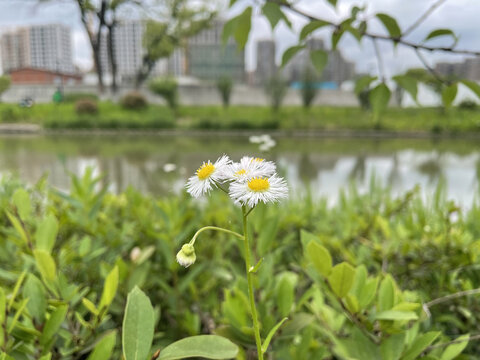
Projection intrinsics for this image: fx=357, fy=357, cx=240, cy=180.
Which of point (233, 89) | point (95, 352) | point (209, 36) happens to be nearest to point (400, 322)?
point (95, 352)

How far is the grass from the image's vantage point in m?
13.0

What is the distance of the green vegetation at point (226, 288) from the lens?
1.26 feet

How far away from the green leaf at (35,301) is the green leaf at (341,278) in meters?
0.32

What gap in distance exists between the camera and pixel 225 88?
658 inches

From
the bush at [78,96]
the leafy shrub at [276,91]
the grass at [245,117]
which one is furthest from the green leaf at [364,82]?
the bush at [78,96]

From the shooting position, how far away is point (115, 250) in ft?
2.41

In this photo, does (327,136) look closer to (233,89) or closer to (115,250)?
(233,89)

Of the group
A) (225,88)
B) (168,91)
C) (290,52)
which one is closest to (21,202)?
(290,52)

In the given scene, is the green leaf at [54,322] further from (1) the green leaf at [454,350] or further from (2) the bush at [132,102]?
(2) the bush at [132,102]

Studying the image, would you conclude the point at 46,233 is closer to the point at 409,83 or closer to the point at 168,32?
the point at 409,83

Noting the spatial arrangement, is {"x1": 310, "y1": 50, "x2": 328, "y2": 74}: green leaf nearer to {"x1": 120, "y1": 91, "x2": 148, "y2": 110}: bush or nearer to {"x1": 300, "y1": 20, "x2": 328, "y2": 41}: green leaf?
{"x1": 300, "y1": 20, "x2": 328, "y2": 41}: green leaf

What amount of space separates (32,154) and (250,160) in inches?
252

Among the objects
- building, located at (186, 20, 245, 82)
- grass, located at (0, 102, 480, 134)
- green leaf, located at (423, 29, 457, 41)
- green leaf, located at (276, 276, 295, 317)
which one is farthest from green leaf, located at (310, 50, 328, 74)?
building, located at (186, 20, 245, 82)

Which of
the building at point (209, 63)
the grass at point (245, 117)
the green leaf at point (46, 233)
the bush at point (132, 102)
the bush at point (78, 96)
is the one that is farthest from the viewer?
the building at point (209, 63)
